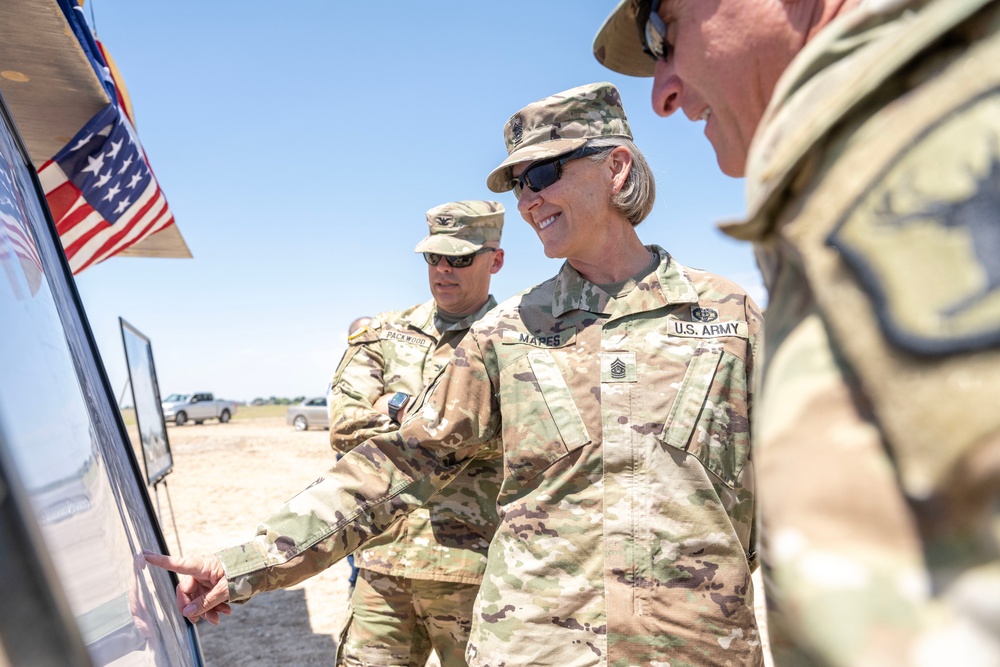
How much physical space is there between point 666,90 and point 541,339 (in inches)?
38.0

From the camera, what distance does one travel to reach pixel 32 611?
0.66 metres

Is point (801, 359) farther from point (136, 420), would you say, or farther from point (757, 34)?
point (136, 420)

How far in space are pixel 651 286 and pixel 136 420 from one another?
439 centimetres

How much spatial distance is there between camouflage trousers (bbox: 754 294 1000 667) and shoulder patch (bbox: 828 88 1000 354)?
76 millimetres

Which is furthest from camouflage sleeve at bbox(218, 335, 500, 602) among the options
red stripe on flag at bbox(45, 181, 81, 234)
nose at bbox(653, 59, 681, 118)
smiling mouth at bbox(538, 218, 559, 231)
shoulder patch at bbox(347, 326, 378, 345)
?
red stripe on flag at bbox(45, 181, 81, 234)

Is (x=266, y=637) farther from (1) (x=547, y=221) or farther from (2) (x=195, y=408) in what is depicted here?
(2) (x=195, y=408)

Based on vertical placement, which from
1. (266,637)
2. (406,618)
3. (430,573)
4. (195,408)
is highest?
(195,408)

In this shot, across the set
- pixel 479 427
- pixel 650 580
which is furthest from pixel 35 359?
pixel 650 580

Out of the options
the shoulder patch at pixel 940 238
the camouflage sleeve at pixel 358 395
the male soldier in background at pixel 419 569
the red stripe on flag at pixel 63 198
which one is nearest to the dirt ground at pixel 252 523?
the red stripe on flag at pixel 63 198

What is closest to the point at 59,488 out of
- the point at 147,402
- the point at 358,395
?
the point at 358,395

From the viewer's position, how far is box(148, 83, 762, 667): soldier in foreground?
1875 millimetres

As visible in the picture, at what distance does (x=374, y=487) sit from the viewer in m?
2.02

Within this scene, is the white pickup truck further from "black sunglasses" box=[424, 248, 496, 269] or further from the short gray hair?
the short gray hair

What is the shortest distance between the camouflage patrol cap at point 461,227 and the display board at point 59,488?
7.12 feet
